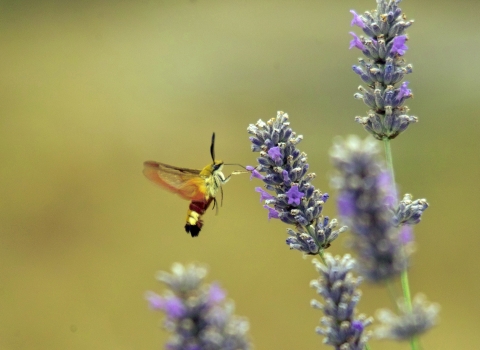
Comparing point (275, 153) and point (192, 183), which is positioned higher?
point (192, 183)

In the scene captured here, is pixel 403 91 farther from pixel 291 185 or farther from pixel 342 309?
pixel 342 309

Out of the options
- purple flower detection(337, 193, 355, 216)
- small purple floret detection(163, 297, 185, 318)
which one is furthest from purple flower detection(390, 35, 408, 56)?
small purple floret detection(163, 297, 185, 318)

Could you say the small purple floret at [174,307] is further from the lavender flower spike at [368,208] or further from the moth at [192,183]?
the moth at [192,183]

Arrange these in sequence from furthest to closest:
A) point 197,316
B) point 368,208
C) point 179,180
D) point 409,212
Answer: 1. point 179,180
2. point 409,212
3. point 197,316
4. point 368,208

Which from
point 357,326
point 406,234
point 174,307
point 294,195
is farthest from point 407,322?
point 174,307

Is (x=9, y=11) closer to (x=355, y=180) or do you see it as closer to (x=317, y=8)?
(x=317, y=8)

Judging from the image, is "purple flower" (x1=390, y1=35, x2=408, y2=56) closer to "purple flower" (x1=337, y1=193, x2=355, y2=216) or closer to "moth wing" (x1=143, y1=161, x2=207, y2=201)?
"purple flower" (x1=337, y1=193, x2=355, y2=216)
